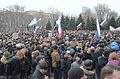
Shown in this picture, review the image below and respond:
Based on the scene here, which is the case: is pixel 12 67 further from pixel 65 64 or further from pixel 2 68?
pixel 65 64

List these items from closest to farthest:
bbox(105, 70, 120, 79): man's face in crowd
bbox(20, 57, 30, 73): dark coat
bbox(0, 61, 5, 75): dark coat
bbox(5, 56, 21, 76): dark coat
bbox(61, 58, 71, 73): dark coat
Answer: bbox(105, 70, 120, 79): man's face in crowd, bbox(0, 61, 5, 75): dark coat, bbox(5, 56, 21, 76): dark coat, bbox(61, 58, 71, 73): dark coat, bbox(20, 57, 30, 73): dark coat

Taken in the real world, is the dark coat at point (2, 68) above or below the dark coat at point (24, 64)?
above

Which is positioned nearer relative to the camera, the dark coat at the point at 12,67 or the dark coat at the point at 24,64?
the dark coat at the point at 12,67

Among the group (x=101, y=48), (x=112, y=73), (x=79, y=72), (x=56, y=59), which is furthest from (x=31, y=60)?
(x=112, y=73)

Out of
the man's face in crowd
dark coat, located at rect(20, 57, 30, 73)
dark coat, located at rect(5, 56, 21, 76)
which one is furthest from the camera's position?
dark coat, located at rect(20, 57, 30, 73)

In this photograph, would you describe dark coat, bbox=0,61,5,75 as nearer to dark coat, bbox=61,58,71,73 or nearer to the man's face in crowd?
dark coat, bbox=61,58,71,73

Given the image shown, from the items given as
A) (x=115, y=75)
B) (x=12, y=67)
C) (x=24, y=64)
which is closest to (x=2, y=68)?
(x=12, y=67)

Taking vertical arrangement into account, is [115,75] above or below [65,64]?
above

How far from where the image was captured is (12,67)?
19.7ft

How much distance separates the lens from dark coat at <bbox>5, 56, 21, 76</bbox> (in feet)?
19.2

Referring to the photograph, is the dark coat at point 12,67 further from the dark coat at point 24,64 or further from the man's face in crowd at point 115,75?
the man's face in crowd at point 115,75

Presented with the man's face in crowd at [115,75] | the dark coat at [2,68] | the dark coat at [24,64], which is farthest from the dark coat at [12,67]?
the man's face in crowd at [115,75]

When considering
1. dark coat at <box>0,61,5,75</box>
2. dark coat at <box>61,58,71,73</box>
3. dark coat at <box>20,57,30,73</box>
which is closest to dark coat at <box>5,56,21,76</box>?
dark coat at <box>0,61,5,75</box>

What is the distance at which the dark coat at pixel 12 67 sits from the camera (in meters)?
5.86
